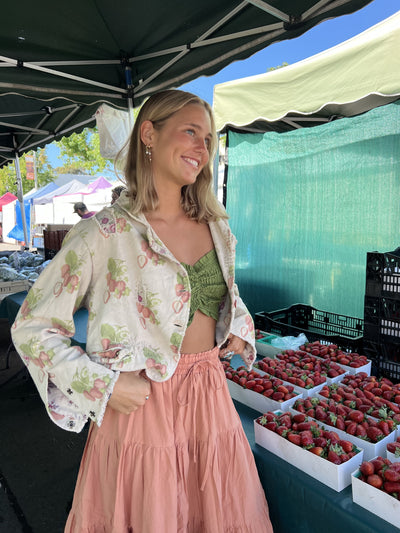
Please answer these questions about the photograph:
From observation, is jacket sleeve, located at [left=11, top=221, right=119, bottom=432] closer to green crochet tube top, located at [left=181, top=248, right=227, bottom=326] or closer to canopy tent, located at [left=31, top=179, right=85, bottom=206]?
green crochet tube top, located at [left=181, top=248, right=227, bottom=326]

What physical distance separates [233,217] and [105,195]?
13.2 metres

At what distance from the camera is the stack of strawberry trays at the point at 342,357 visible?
237cm

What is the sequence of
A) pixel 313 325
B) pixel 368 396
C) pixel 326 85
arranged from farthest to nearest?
1. pixel 313 325
2. pixel 326 85
3. pixel 368 396

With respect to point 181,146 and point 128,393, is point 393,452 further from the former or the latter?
point 181,146

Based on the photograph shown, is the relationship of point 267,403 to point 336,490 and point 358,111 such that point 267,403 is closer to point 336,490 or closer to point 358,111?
point 336,490

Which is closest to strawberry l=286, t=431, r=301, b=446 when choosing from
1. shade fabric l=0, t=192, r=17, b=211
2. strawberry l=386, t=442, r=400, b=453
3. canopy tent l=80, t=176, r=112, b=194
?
strawberry l=386, t=442, r=400, b=453

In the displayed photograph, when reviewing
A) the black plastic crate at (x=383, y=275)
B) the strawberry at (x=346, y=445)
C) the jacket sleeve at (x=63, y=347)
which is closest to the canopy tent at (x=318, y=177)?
the black plastic crate at (x=383, y=275)

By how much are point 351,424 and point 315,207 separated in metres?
2.84

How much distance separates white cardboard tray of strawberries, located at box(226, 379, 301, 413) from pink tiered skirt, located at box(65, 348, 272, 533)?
60cm

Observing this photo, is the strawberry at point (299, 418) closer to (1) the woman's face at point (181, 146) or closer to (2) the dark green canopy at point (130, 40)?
(1) the woman's face at point (181, 146)

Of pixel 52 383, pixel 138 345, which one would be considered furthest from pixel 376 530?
pixel 52 383

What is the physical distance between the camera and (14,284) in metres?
4.91

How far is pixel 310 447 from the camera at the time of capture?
1.50 meters

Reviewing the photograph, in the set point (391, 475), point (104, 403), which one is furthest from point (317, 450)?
point (104, 403)
